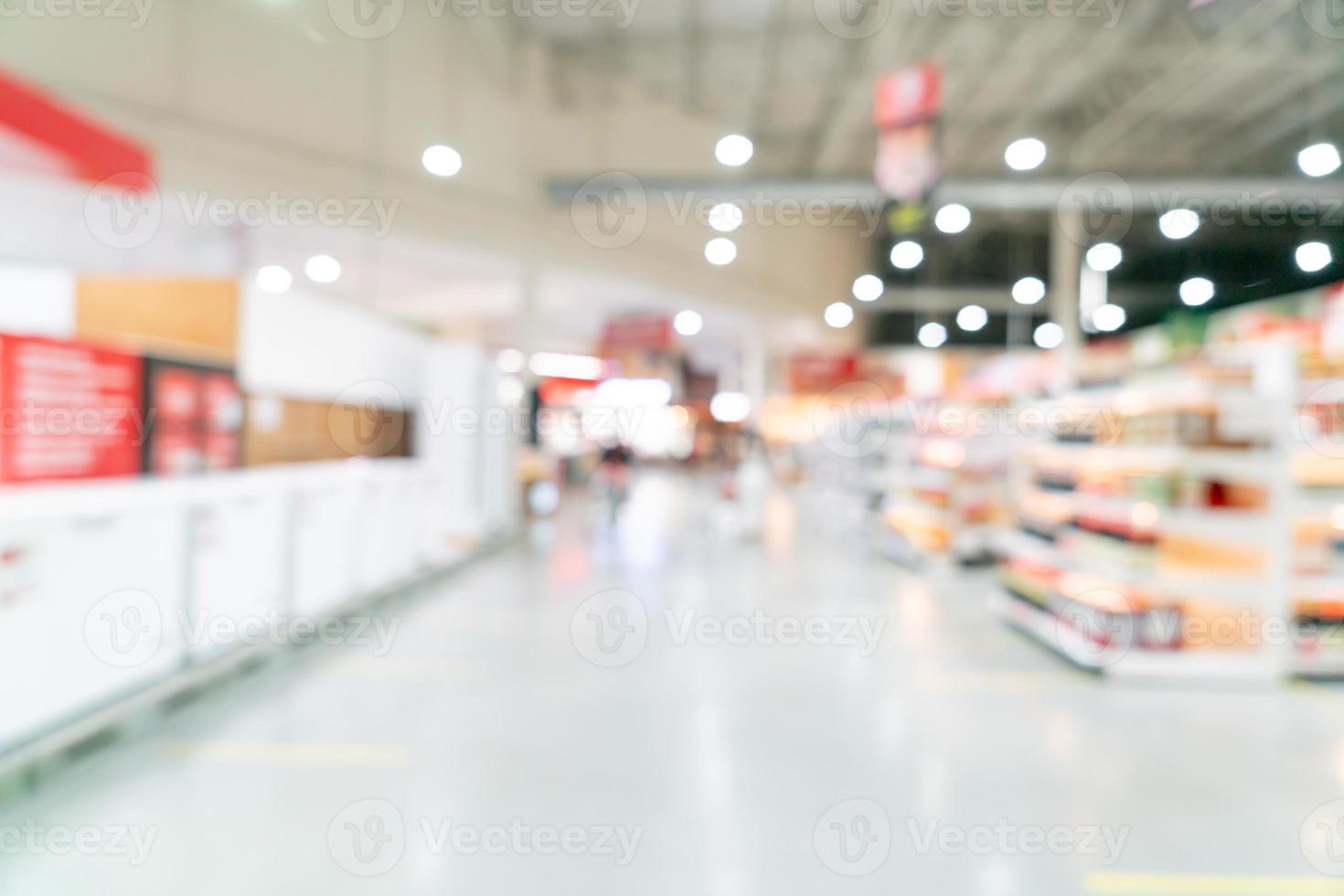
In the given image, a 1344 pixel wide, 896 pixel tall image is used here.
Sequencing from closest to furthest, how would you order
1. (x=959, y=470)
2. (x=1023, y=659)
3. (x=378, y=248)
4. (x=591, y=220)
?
1. (x=1023, y=659)
2. (x=959, y=470)
3. (x=378, y=248)
4. (x=591, y=220)

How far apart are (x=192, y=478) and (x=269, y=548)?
1.92ft

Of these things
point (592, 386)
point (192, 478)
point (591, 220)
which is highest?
point (591, 220)

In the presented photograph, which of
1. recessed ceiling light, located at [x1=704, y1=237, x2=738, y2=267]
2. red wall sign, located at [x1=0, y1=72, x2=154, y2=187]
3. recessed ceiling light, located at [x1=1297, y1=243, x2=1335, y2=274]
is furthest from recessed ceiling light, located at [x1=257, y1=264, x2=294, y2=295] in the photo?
recessed ceiling light, located at [x1=1297, y1=243, x2=1335, y2=274]

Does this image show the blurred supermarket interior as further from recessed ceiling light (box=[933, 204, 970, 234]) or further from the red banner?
recessed ceiling light (box=[933, 204, 970, 234])

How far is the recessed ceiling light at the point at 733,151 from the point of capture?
7.88 m

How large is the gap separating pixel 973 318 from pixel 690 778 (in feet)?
55.7

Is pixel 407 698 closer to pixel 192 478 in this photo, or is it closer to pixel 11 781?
pixel 11 781

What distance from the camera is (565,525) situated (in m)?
10.4

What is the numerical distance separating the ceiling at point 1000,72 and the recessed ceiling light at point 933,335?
7.67m

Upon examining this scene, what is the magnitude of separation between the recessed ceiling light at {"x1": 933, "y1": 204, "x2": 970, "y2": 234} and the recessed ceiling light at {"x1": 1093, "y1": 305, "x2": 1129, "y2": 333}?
9.97ft

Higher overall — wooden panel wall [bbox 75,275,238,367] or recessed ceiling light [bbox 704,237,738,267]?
recessed ceiling light [bbox 704,237,738,267]

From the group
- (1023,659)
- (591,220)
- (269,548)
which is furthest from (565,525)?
(1023,659)

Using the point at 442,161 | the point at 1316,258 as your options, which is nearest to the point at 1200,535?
the point at 1316,258

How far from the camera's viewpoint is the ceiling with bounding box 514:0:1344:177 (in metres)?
6.87
